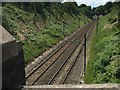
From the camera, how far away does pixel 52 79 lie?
58.3 feet

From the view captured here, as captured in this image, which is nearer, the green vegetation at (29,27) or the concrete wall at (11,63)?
the concrete wall at (11,63)

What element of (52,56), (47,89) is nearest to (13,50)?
(47,89)

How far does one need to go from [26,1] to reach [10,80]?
144 ft

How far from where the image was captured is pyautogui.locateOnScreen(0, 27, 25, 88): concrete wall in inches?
159

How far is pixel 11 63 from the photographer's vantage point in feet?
13.7

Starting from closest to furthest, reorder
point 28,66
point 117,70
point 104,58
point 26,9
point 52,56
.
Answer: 1. point 117,70
2. point 104,58
3. point 28,66
4. point 52,56
5. point 26,9

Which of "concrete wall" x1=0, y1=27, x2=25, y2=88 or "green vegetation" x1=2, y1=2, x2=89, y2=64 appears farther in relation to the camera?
"green vegetation" x1=2, y1=2, x2=89, y2=64

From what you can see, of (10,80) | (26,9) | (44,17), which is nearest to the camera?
(10,80)

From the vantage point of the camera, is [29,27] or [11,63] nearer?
[11,63]

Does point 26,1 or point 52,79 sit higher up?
point 26,1

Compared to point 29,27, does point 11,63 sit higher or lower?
lower

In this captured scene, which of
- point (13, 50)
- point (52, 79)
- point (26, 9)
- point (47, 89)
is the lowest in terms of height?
point (52, 79)

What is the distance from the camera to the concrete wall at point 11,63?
404cm

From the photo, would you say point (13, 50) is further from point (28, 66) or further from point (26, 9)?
point (26, 9)
